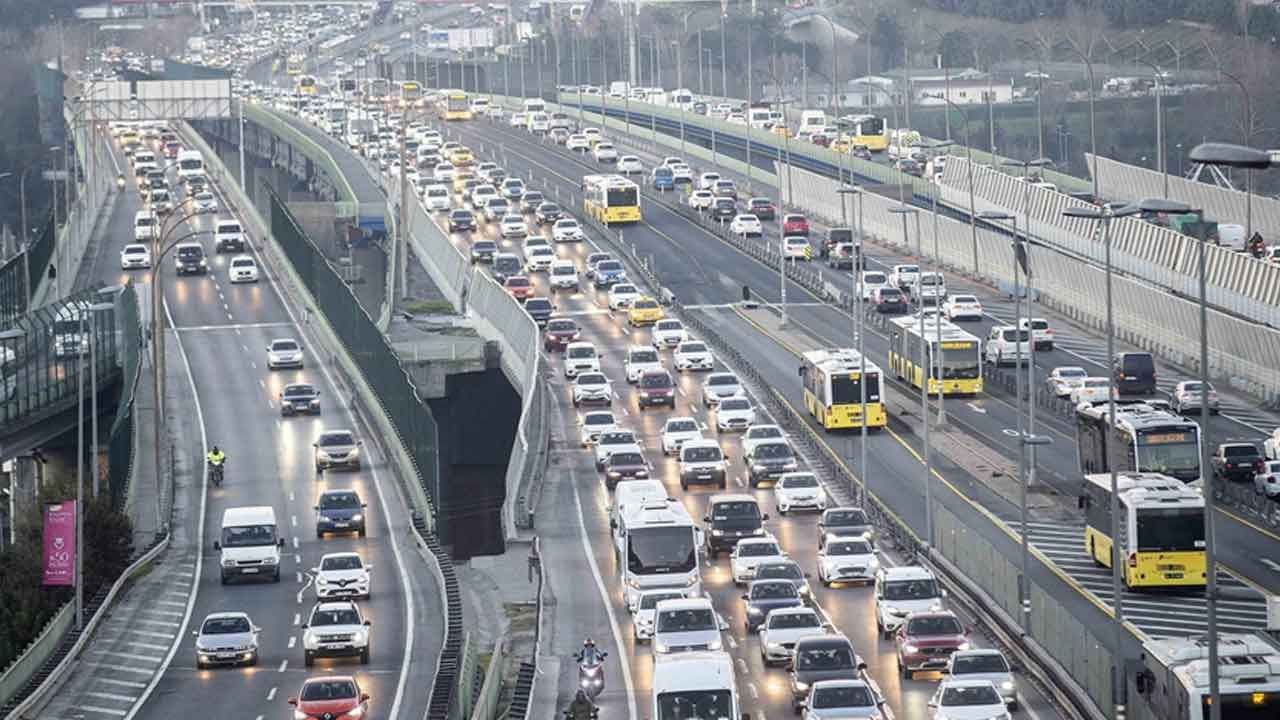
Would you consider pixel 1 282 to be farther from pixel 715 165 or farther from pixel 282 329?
pixel 715 165

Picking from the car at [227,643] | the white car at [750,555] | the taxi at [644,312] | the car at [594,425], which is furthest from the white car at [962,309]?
the car at [227,643]

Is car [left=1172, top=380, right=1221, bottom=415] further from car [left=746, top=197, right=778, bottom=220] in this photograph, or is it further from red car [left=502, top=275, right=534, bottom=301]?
car [left=746, top=197, right=778, bottom=220]

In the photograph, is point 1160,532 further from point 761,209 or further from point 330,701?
point 761,209

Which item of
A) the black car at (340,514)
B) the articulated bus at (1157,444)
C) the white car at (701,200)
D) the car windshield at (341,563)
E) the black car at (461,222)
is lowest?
the black car at (340,514)

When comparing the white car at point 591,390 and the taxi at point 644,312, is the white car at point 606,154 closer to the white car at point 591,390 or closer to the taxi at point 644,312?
the taxi at point 644,312

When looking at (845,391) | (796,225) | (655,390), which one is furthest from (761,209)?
(845,391)

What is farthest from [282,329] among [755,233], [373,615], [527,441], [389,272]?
[373,615]
